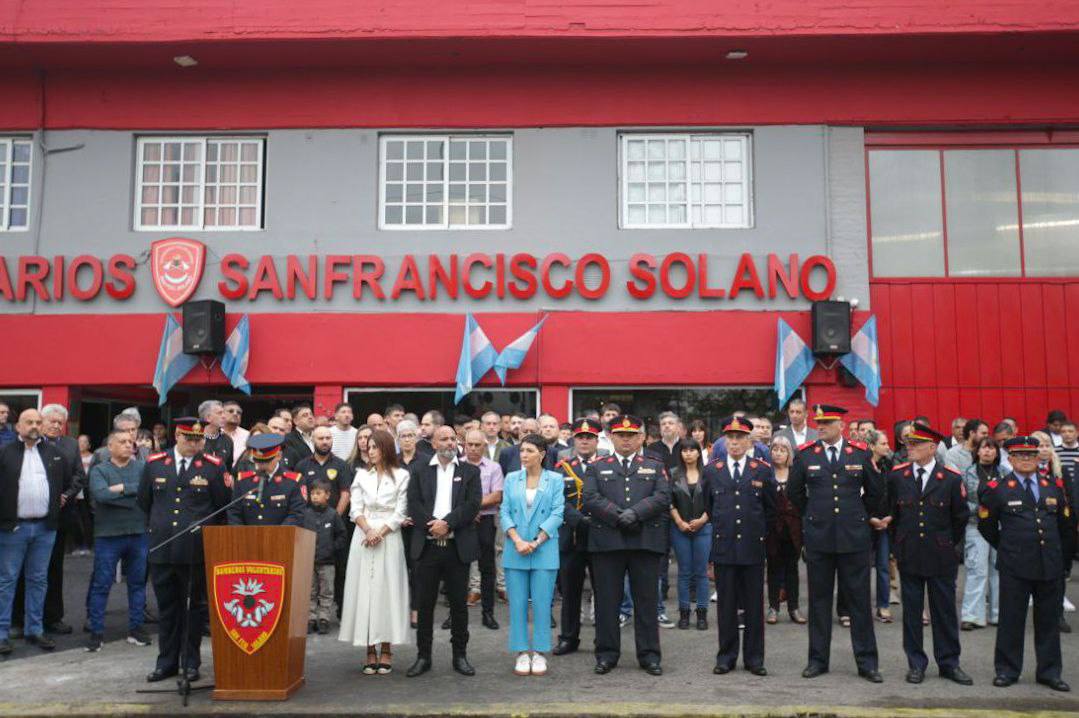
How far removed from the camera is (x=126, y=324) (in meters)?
14.6

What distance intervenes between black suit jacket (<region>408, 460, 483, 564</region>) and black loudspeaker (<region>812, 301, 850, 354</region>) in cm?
711

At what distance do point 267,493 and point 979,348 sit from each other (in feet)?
35.4

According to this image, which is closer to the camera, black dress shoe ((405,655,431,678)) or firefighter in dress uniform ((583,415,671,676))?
black dress shoe ((405,655,431,678))

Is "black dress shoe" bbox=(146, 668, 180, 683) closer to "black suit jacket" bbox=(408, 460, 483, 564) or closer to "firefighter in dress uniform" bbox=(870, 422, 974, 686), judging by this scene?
"black suit jacket" bbox=(408, 460, 483, 564)

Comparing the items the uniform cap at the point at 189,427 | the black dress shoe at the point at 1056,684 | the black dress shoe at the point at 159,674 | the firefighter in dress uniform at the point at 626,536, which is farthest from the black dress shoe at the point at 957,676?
the uniform cap at the point at 189,427

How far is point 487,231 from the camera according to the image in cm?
1466

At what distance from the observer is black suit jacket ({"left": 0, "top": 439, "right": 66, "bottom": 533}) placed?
8.99m

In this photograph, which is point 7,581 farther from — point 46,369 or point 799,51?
point 799,51

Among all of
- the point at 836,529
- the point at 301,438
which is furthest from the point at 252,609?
the point at 836,529

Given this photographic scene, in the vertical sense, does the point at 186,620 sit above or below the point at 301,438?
below

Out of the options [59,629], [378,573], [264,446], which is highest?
[264,446]

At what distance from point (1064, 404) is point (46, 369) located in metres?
14.9

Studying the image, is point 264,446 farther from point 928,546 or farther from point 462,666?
point 928,546

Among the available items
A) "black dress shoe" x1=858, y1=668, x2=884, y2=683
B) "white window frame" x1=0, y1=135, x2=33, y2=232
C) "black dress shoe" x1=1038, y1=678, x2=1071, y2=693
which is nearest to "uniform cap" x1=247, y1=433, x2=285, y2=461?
"black dress shoe" x1=858, y1=668, x2=884, y2=683
